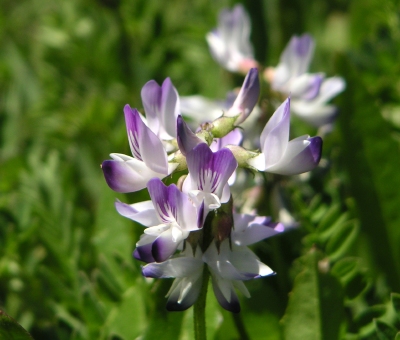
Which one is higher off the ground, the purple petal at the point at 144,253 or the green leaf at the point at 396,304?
the purple petal at the point at 144,253

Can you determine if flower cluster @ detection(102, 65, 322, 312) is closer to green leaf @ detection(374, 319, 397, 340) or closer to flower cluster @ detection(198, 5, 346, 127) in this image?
green leaf @ detection(374, 319, 397, 340)

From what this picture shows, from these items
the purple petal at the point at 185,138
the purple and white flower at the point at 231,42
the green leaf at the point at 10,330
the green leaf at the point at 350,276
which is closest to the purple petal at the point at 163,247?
the purple petal at the point at 185,138

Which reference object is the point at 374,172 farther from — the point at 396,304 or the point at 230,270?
the point at 230,270

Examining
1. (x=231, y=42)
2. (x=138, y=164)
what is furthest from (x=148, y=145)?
(x=231, y=42)

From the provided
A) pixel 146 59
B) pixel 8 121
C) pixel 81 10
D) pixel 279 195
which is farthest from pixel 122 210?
pixel 81 10

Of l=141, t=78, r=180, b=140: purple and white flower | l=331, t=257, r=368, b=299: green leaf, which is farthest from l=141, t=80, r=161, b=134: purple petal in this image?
l=331, t=257, r=368, b=299: green leaf

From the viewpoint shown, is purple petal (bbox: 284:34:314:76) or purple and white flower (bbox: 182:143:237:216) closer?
purple and white flower (bbox: 182:143:237:216)

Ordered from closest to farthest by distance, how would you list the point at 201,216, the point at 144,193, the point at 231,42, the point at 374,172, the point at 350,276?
the point at 201,216 < the point at 350,276 < the point at 144,193 < the point at 374,172 < the point at 231,42

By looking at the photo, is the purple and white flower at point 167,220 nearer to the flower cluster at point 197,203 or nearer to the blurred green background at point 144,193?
the flower cluster at point 197,203
